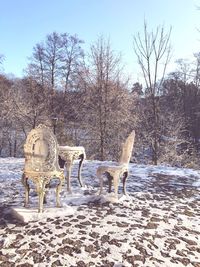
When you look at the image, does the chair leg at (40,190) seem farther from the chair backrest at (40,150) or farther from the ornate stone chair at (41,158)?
the chair backrest at (40,150)

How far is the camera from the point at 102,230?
3971 millimetres

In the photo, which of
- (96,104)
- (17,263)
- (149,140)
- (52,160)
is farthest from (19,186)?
(149,140)

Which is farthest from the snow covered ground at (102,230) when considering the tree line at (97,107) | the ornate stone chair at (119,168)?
the tree line at (97,107)

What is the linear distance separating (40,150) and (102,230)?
1388 millimetres

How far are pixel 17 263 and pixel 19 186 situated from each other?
2982 mm

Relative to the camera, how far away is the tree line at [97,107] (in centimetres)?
1394

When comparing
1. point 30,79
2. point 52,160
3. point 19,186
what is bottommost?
point 19,186

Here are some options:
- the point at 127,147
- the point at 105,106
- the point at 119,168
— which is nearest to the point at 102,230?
the point at 119,168

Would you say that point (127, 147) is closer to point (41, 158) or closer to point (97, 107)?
point (41, 158)

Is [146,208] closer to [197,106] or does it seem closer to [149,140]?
[149,140]

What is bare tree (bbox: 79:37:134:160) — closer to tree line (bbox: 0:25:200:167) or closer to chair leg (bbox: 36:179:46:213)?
tree line (bbox: 0:25:200:167)

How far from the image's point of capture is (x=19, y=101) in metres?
18.4

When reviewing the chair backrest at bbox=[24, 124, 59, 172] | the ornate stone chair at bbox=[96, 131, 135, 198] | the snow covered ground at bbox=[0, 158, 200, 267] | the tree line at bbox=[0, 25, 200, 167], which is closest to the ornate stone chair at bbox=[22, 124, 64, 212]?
the chair backrest at bbox=[24, 124, 59, 172]

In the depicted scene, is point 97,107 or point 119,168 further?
point 97,107
